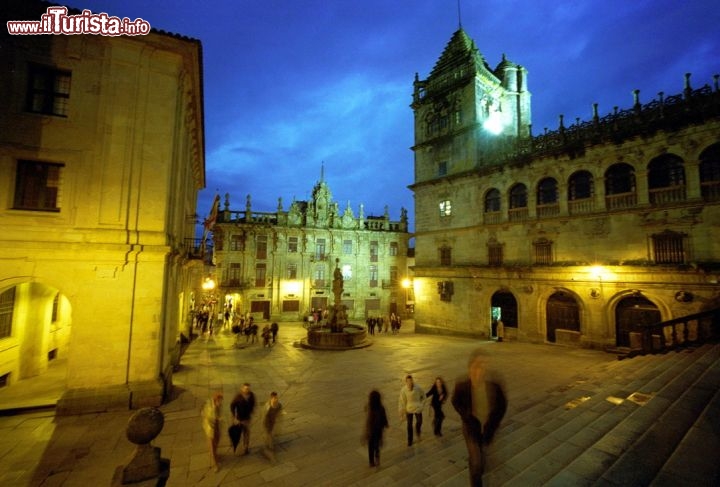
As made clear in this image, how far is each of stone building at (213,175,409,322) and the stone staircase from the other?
97.9 ft

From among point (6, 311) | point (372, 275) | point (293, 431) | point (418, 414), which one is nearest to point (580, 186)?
point (418, 414)

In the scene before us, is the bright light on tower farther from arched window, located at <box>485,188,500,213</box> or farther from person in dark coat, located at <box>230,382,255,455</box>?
person in dark coat, located at <box>230,382,255,455</box>

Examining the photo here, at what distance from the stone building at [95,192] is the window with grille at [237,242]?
24726 millimetres

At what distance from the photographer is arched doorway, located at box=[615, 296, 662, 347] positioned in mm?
16633

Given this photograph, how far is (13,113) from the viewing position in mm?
9469

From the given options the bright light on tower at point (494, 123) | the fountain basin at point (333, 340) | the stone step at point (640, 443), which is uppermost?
the bright light on tower at point (494, 123)

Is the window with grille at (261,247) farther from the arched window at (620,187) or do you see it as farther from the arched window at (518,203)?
the arched window at (620,187)

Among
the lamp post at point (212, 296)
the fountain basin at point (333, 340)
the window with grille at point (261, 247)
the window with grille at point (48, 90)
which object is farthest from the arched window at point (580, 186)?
the window with grille at point (261, 247)

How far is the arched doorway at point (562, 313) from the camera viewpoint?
19.2 meters

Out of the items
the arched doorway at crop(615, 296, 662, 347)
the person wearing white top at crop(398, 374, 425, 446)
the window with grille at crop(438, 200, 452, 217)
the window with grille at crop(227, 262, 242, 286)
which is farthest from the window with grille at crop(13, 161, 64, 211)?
the window with grille at crop(227, 262, 242, 286)

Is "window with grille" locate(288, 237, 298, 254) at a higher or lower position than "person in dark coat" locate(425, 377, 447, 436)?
higher

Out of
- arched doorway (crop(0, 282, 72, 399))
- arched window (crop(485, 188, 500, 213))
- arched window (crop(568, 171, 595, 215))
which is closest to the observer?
arched doorway (crop(0, 282, 72, 399))

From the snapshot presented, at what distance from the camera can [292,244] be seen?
37219mm

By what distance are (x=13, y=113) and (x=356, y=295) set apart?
3224 cm
